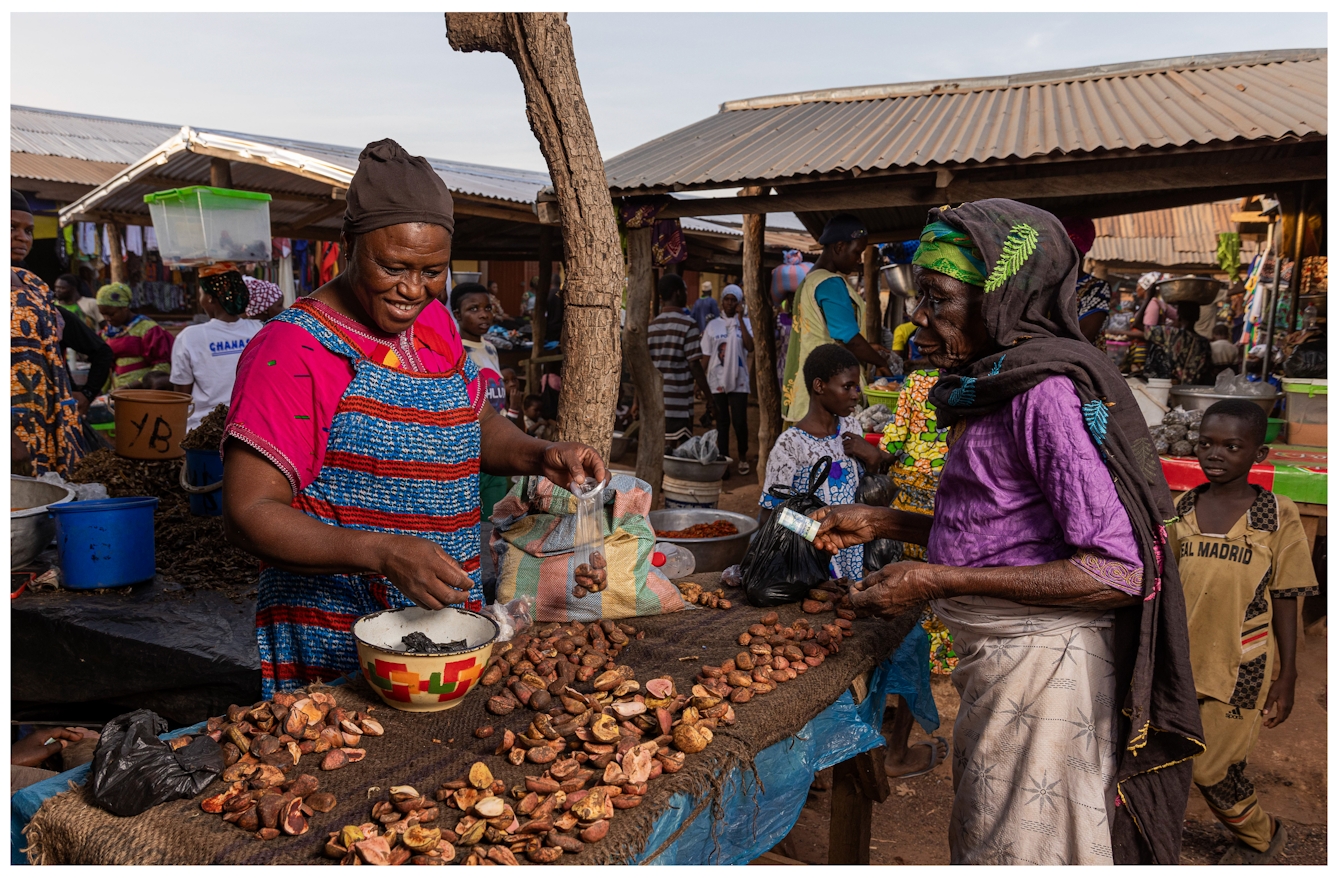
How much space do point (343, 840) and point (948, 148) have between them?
535cm

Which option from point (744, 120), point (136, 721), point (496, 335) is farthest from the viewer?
point (496, 335)

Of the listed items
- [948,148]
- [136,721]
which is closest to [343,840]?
[136,721]

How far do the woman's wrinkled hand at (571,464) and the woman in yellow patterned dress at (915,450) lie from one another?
222cm

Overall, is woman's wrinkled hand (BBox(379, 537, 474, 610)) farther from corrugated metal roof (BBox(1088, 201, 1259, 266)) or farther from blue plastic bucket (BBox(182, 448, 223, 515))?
corrugated metal roof (BBox(1088, 201, 1259, 266))

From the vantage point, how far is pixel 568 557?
2.61m

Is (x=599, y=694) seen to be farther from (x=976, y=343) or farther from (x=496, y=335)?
(x=496, y=335)

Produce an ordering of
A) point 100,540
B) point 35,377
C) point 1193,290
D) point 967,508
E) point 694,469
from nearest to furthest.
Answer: point 967,508 < point 100,540 < point 35,377 < point 694,469 < point 1193,290

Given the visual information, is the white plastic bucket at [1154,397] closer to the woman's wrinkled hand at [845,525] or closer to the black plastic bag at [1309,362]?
the black plastic bag at [1309,362]

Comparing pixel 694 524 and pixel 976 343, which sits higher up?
pixel 976 343

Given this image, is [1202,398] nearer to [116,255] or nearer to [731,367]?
[731,367]

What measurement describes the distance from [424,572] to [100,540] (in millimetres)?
2288

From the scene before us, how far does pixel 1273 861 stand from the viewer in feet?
11.2

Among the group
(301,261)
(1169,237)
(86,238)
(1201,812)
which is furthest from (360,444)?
(1169,237)

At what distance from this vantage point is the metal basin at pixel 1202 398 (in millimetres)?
5508
